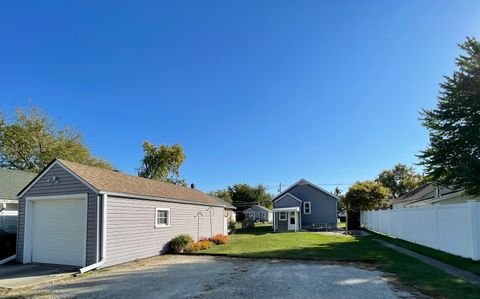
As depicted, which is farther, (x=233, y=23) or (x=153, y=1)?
(x=233, y=23)

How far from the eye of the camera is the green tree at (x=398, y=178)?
65562mm

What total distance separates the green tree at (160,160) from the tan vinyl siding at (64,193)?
36.6 metres

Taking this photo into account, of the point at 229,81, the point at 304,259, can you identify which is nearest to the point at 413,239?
the point at 304,259

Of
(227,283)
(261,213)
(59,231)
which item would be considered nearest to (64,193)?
(59,231)

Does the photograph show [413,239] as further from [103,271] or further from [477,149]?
[103,271]

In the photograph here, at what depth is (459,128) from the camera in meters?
16.6

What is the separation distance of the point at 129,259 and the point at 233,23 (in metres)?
11.1

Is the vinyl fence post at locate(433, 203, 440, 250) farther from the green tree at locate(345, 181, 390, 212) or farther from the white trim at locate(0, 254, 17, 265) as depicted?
the green tree at locate(345, 181, 390, 212)

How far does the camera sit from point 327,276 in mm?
10031

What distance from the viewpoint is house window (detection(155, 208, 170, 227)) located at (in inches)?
651

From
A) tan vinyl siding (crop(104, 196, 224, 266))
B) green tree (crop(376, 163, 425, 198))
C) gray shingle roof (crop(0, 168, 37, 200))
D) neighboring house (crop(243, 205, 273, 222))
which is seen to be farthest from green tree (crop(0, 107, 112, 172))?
green tree (crop(376, 163, 425, 198))

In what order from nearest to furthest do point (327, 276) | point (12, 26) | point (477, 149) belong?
point (327, 276) < point (12, 26) < point (477, 149)

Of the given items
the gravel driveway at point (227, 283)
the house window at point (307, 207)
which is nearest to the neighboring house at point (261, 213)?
the house window at point (307, 207)

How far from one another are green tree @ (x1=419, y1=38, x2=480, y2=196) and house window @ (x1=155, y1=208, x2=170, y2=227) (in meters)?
13.3
